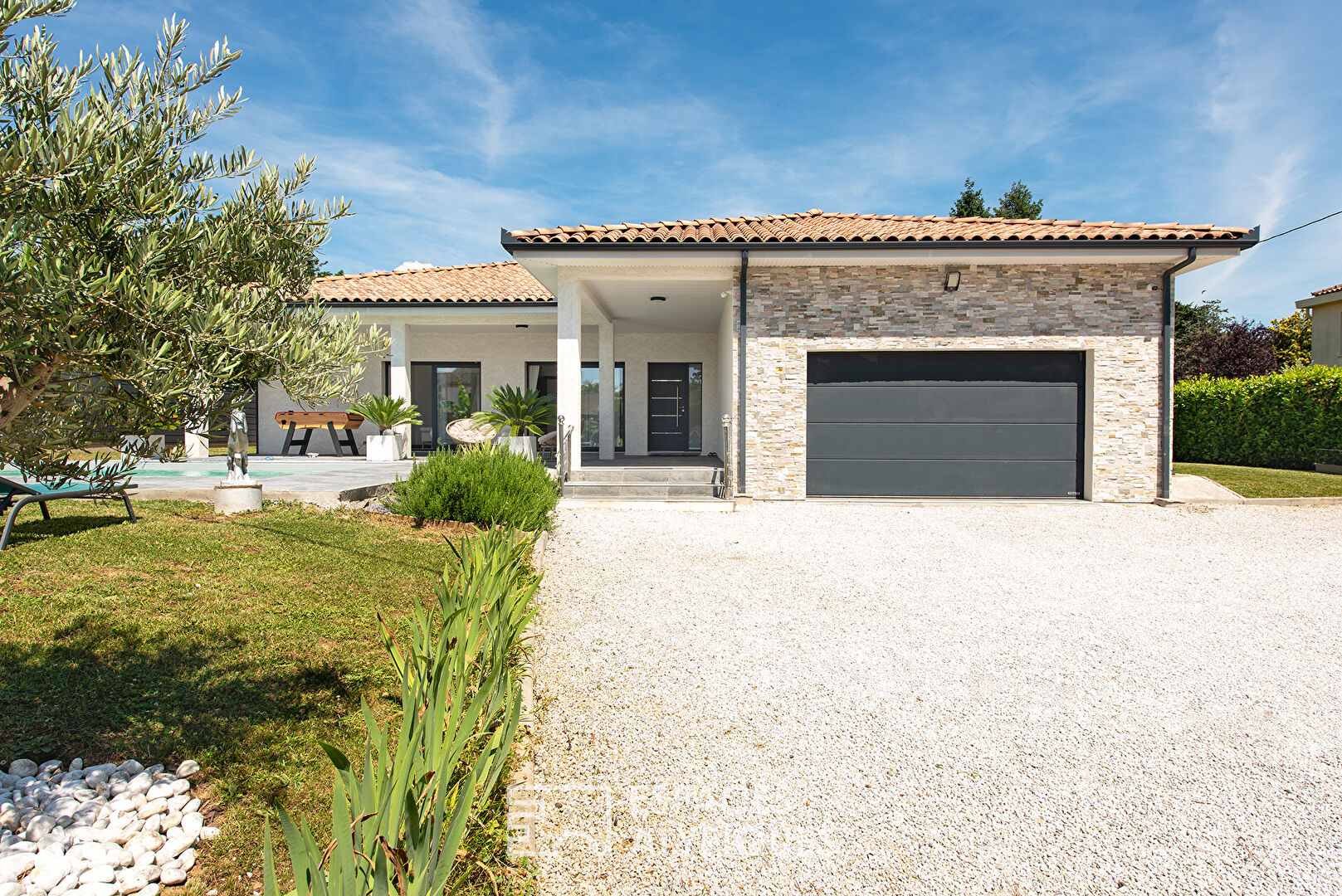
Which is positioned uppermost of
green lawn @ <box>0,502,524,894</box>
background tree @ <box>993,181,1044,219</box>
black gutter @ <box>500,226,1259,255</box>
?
background tree @ <box>993,181,1044,219</box>

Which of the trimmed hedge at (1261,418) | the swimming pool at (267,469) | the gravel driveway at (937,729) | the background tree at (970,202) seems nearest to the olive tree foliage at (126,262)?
the gravel driveway at (937,729)

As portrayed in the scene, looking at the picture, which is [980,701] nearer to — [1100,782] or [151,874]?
[1100,782]

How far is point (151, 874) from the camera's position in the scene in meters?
2.15

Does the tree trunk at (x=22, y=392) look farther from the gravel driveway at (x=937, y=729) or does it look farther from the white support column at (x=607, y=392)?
the white support column at (x=607, y=392)

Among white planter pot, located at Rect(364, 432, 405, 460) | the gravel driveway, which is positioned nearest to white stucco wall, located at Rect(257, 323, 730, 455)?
white planter pot, located at Rect(364, 432, 405, 460)

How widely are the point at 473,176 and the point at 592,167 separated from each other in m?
2.63

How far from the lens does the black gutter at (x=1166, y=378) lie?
10914mm

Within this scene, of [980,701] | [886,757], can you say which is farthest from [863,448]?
[886,757]

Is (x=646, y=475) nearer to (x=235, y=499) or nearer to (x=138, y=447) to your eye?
(x=235, y=499)

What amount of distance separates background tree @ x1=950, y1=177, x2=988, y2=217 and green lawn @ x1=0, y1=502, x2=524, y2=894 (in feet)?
99.1

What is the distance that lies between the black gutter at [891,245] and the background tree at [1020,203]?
72.8 feet

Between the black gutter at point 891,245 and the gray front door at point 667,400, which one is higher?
the black gutter at point 891,245

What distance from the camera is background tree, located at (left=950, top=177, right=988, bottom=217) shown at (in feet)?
99.9

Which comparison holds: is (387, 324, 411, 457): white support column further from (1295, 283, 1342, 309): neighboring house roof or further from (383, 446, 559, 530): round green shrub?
(1295, 283, 1342, 309): neighboring house roof
